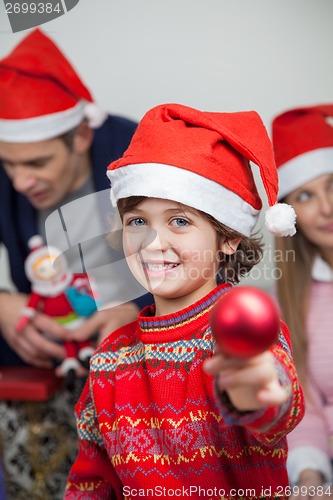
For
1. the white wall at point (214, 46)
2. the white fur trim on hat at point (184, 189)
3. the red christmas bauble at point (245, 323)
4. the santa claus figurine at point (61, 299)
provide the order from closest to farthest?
the red christmas bauble at point (245, 323) → the white fur trim on hat at point (184, 189) → the white wall at point (214, 46) → the santa claus figurine at point (61, 299)

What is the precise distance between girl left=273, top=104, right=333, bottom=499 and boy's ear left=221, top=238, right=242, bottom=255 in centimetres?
42

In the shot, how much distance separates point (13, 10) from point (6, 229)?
1.68 ft

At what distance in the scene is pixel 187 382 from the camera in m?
0.82

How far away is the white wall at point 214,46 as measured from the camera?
117cm

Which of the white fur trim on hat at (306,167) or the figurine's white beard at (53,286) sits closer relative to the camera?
the white fur trim on hat at (306,167)

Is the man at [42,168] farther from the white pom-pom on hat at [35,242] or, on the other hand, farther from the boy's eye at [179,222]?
the boy's eye at [179,222]

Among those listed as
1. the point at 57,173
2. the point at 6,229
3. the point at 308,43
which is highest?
the point at 308,43

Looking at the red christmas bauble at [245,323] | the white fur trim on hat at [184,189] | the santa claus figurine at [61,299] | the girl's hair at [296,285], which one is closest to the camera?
the red christmas bauble at [245,323]

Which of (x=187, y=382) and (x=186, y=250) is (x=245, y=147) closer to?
(x=186, y=250)

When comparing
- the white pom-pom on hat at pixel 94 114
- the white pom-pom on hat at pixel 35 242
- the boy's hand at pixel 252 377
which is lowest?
the white pom-pom on hat at pixel 35 242

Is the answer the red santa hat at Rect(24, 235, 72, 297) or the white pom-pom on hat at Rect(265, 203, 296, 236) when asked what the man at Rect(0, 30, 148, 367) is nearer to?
the red santa hat at Rect(24, 235, 72, 297)

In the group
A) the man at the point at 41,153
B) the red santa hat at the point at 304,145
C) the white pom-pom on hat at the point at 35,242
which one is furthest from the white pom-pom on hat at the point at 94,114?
the red santa hat at the point at 304,145

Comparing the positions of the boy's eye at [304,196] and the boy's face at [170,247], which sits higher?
the boy's face at [170,247]

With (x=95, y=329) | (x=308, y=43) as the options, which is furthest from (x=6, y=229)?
(x=308, y=43)
